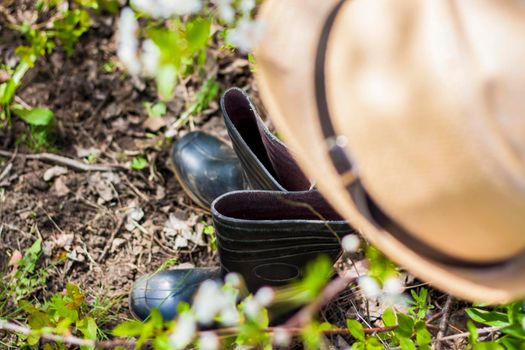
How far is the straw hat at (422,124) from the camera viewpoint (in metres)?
0.77

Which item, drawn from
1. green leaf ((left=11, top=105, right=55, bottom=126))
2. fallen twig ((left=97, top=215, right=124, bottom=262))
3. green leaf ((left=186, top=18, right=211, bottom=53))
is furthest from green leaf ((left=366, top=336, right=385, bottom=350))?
green leaf ((left=11, top=105, right=55, bottom=126))

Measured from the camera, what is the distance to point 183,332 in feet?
3.19

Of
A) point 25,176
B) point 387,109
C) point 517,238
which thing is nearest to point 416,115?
point 387,109

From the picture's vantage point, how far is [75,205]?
5.98 ft

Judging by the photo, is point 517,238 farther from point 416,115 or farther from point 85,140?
point 85,140

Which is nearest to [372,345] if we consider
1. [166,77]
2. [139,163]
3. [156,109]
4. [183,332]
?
[183,332]

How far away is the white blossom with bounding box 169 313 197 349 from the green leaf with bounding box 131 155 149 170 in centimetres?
98

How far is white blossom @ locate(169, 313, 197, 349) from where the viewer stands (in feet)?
3.18

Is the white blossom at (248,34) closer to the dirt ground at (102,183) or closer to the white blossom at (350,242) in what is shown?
the white blossom at (350,242)

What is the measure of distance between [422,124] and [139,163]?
1295 mm

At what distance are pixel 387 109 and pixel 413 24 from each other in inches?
5.0

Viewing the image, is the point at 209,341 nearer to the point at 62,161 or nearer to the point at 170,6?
the point at 170,6

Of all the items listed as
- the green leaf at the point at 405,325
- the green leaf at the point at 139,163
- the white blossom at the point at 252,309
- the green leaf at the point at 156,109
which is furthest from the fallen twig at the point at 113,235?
the green leaf at the point at 405,325

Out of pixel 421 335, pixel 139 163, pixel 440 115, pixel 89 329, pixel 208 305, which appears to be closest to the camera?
pixel 440 115
